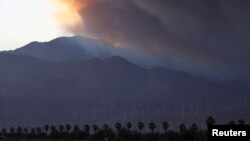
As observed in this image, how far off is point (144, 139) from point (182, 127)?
9682 millimetres

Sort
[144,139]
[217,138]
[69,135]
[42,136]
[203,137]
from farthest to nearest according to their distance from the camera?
[42,136] → [69,135] → [144,139] → [203,137] → [217,138]

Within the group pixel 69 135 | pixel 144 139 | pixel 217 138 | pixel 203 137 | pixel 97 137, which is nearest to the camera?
pixel 217 138

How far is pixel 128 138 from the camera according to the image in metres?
114

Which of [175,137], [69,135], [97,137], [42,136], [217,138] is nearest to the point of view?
[217,138]

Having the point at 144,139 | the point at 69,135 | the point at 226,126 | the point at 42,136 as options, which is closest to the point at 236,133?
the point at 226,126

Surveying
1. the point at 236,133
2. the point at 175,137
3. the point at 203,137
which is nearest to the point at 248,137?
the point at 236,133

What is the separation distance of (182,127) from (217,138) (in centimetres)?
8440

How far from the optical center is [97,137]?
120m

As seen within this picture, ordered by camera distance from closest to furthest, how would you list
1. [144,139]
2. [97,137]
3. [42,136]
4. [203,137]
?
[203,137]
[144,139]
[97,137]
[42,136]

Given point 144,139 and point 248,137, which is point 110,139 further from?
point 248,137

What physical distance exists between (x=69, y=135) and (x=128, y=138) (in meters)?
20.8

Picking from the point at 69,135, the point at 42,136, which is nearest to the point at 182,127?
the point at 69,135

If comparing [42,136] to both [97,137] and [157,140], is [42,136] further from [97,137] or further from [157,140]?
[157,140]

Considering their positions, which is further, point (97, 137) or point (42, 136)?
point (42, 136)
